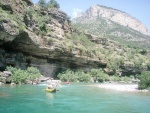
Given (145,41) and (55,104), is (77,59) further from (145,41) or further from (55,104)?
(145,41)

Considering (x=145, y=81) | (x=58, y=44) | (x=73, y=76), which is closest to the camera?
(x=145, y=81)

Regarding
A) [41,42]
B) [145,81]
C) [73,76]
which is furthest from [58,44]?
Answer: [145,81]

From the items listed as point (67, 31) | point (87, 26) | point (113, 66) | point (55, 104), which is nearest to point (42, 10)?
point (67, 31)

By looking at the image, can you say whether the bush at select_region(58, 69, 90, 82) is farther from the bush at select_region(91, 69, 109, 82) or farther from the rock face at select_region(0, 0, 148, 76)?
the bush at select_region(91, 69, 109, 82)

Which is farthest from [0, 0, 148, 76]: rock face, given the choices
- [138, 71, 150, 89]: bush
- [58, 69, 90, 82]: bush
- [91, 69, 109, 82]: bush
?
[138, 71, 150, 89]: bush

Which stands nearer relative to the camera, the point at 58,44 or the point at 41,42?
the point at 41,42

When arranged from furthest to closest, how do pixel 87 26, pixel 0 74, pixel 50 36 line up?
pixel 87 26, pixel 50 36, pixel 0 74

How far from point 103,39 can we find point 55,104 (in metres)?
69.1

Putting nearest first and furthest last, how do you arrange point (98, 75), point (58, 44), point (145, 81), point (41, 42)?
point (145, 81)
point (41, 42)
point (58, 44)
point (98, 75)

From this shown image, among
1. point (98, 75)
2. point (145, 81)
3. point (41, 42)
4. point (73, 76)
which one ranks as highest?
point (41, 42)

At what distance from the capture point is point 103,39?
92.9 m

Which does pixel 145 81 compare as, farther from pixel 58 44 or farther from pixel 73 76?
pixel 58 44

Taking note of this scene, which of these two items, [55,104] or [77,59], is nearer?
[55,104]

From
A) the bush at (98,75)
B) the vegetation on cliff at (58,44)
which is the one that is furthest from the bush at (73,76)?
the bush at (98,75)
